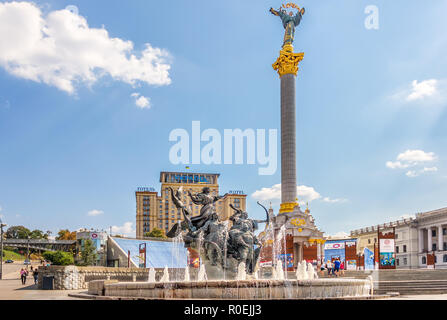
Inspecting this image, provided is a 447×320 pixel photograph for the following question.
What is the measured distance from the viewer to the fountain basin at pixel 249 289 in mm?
12789

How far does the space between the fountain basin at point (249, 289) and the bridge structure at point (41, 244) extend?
7650cm

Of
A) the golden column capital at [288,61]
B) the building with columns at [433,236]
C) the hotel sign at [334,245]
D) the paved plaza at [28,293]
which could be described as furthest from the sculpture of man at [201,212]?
the building with columns at [433,236]

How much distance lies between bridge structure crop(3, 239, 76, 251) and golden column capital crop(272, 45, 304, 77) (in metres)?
53.6

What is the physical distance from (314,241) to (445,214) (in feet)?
89.6

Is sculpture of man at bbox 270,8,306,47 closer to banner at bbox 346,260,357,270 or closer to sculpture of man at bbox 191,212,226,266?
banner at bbox 346,260,357,270

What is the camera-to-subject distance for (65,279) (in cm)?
2719

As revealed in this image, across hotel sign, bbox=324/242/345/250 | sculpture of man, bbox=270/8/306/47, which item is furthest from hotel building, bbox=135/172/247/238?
hotel sign, bbox=324/242/345/250

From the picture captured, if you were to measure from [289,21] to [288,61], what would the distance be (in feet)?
21.9

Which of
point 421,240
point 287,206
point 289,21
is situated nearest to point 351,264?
point 287,206

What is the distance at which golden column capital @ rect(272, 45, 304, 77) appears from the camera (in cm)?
5188
